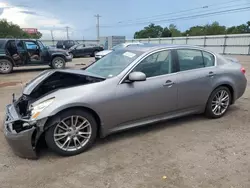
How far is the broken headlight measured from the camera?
3128 millimetres

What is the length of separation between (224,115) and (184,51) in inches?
66.9

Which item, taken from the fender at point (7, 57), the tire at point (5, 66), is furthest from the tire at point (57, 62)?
the tire at point (5, 66)

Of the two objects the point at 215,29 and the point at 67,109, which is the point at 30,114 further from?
the point at 215,29

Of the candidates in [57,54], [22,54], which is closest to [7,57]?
[22,54]

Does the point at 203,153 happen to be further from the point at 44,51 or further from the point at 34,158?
the point at 44,51

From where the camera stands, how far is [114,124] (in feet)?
12.0

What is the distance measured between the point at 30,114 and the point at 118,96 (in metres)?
1.27

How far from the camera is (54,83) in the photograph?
12.5ft

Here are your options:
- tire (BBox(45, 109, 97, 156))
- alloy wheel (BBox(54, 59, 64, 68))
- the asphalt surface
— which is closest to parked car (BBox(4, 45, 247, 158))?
tire (BBox(45, 109, 97, 156))

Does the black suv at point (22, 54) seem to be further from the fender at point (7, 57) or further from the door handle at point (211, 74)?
the door handle at point (211, 74)

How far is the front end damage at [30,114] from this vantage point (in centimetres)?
310

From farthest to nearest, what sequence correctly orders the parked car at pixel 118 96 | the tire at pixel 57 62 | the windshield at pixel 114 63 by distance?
the tire at pixel 57 62 → the windshield at pixel 114 63 → the parked car at pixel 118 96

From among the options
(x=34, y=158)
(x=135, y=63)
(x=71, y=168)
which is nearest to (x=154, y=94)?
(x=135, y=63)

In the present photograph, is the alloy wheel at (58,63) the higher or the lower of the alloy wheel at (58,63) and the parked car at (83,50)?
the lower
